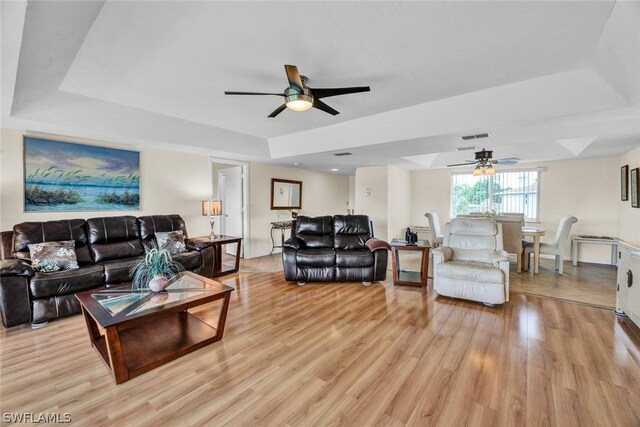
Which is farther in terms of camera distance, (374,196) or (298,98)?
(374,196)

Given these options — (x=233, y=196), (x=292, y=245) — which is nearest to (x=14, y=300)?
(x=292, y=245)

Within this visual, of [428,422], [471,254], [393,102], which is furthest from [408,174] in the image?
[428,422]

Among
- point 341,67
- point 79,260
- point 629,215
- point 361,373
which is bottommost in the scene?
point 361,373

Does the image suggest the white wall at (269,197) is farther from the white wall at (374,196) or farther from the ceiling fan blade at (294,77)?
the ceiling fan blade at (294,77)

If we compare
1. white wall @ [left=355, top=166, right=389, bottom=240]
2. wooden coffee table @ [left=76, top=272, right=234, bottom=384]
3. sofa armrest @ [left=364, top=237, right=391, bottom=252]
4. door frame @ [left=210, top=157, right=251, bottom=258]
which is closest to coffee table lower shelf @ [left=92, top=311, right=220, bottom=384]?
wooden coffee table @ [left=76, top=272, right=234, bottom=384]

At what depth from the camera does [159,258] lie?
261cm

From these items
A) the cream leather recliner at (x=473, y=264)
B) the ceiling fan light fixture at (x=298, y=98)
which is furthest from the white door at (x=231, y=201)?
the cream leather recliner at (x=473, y=264)

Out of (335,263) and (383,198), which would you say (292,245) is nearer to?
(335,263)

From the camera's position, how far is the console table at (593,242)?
494 centimetres

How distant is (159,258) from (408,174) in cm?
639

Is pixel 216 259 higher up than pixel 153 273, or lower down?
lower down

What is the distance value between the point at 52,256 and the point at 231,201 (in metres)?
3.50

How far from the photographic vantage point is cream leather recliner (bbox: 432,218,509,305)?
315 centimetres

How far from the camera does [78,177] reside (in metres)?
3.68
